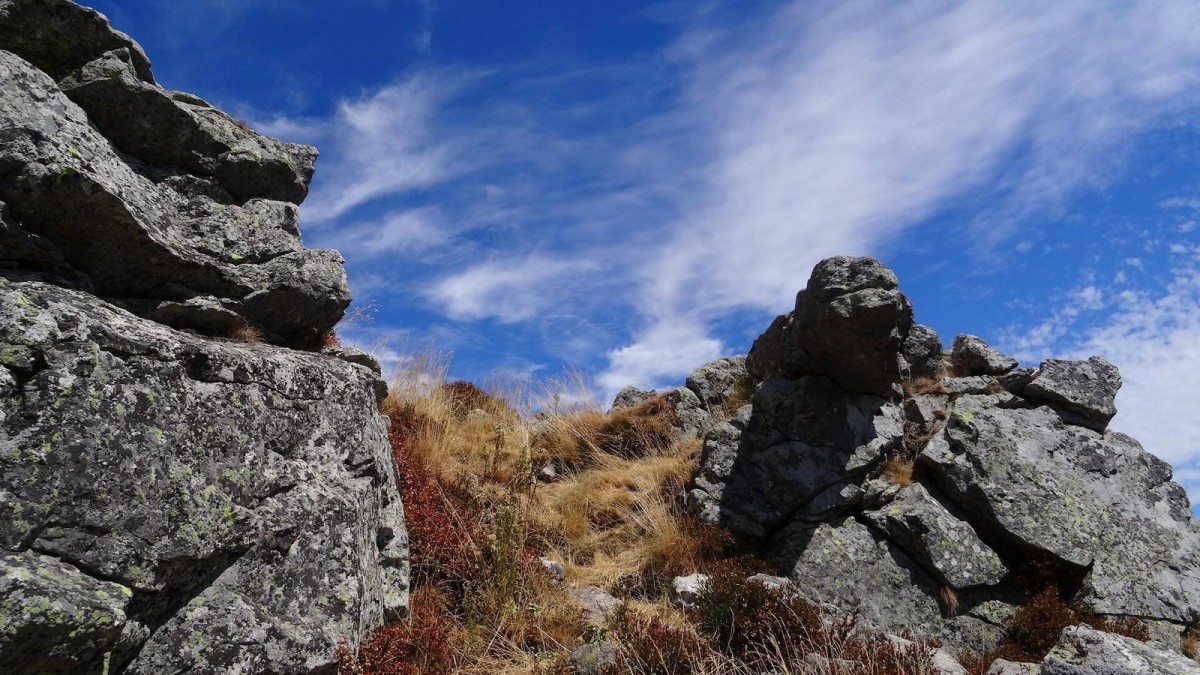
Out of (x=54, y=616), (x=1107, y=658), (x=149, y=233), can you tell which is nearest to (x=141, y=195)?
(x=149, y=233)

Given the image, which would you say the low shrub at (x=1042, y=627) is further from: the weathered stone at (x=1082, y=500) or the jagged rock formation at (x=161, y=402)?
the jagged rock formation at (x=161, y=402)

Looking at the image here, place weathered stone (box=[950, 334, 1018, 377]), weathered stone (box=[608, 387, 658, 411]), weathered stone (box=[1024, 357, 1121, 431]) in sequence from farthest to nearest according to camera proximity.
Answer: weathered stone (box=[608, 387, 658, 411]), weathered stone (box=[950, 334, 1018, 377]), weathered stone (box=[1024, 357, 1121, 431])

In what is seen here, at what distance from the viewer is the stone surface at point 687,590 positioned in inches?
297

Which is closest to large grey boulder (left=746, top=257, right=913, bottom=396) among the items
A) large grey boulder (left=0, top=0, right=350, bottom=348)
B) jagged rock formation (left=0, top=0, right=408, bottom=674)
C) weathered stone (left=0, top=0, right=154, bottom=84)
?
jagged rock formation (left=0, top=0, right=408, bottom=674)

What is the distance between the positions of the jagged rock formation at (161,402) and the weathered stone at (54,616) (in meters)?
0.01

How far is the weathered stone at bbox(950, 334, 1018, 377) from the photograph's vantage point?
1162 centimetres

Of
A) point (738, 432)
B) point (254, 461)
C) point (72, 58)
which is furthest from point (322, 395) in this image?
point (738, 432)

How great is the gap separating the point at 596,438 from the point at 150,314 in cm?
797

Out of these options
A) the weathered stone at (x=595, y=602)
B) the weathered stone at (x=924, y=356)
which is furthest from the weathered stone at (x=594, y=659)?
the weathered stone at (x=924, y=356)

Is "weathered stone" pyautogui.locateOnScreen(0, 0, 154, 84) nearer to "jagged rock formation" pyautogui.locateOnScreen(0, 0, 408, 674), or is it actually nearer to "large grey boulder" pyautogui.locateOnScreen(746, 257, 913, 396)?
"jagged rock formation" pyautogui.locateOnScreen(0, 0, 408, 674)

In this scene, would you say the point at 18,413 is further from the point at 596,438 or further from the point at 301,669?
the point at 596,438

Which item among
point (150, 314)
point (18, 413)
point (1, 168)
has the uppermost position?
point (1, 168)

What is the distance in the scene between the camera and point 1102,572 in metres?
8.01

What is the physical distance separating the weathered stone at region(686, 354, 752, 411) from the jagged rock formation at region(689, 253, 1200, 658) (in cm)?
270
